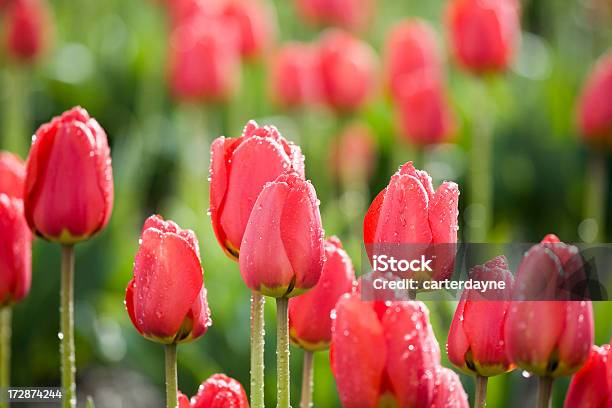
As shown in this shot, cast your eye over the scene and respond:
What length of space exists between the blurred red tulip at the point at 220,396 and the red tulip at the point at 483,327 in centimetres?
20

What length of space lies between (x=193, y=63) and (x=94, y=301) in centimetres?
77

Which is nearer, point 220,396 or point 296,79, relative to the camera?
point 220,396

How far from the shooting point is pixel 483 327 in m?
0.95

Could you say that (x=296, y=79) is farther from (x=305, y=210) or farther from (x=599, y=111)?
(x=305, y=210)

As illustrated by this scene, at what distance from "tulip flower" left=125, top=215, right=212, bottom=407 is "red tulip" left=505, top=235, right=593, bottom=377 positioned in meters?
0.29

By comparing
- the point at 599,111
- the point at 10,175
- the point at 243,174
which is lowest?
the point at 243,174

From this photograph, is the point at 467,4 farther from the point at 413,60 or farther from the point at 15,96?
the point at 15,96

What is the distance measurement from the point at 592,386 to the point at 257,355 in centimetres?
30

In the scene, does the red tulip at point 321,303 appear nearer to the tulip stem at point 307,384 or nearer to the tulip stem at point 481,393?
the tulip stem at point 307,384

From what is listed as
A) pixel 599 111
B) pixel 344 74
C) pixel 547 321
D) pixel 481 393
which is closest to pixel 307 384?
pixel 481 393

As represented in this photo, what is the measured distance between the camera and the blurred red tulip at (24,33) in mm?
3127

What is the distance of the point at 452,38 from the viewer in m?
2.88

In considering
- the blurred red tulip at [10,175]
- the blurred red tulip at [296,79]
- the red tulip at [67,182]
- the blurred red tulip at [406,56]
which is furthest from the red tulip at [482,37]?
the red tulip at [67,182]

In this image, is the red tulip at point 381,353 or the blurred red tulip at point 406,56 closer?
the red tulip at point 381,353
